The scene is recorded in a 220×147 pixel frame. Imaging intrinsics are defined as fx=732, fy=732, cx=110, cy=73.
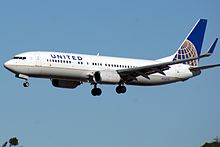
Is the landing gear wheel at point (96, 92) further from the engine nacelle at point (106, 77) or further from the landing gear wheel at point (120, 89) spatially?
the engine nacelle at point (106, 77)

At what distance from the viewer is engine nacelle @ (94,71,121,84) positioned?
260 feet

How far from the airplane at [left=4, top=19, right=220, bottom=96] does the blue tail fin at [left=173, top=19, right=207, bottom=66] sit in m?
3.11

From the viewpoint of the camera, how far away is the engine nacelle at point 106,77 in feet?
260

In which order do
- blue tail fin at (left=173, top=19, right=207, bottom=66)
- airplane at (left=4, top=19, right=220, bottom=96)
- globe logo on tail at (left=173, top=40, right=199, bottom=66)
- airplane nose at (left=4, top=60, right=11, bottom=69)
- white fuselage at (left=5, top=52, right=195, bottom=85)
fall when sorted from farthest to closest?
blue tail fin at (left=173, top=19, right=207, bottom=66), globe logo on tail at (left=173, top=40, right=199, bottom=66), airplane at (left=4, top=19, right=220, bottom=96), white fuselage at (left=5, top=52, right=195, bottom=85), airplane nose at (left=4, top=60, right=11, bottom=69)

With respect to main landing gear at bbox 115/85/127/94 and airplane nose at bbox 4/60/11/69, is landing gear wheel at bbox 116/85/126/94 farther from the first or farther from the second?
airplane nose at bbox 4/60/11/69

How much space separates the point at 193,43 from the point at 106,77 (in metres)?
19.8

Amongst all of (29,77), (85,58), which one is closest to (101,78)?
(85,58)

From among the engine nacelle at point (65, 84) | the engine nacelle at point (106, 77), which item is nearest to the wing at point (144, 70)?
the engine nacelle at point (106, 77)

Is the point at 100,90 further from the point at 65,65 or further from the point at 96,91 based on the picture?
the point at 65,65

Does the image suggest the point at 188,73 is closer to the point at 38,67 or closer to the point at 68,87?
the point at 68,87

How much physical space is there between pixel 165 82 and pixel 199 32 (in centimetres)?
1238

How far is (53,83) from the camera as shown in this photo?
84.0m

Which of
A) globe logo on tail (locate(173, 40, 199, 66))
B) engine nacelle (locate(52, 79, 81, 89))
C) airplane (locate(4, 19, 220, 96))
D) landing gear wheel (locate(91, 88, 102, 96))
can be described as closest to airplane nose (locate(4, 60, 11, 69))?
airplane (locate(4, 19, 220, 96))

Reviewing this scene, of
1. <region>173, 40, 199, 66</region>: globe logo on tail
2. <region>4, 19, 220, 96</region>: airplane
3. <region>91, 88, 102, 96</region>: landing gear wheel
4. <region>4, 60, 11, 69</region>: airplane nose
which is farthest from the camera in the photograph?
<region>173, 40, 199, 66</region>: globe logo on tail
